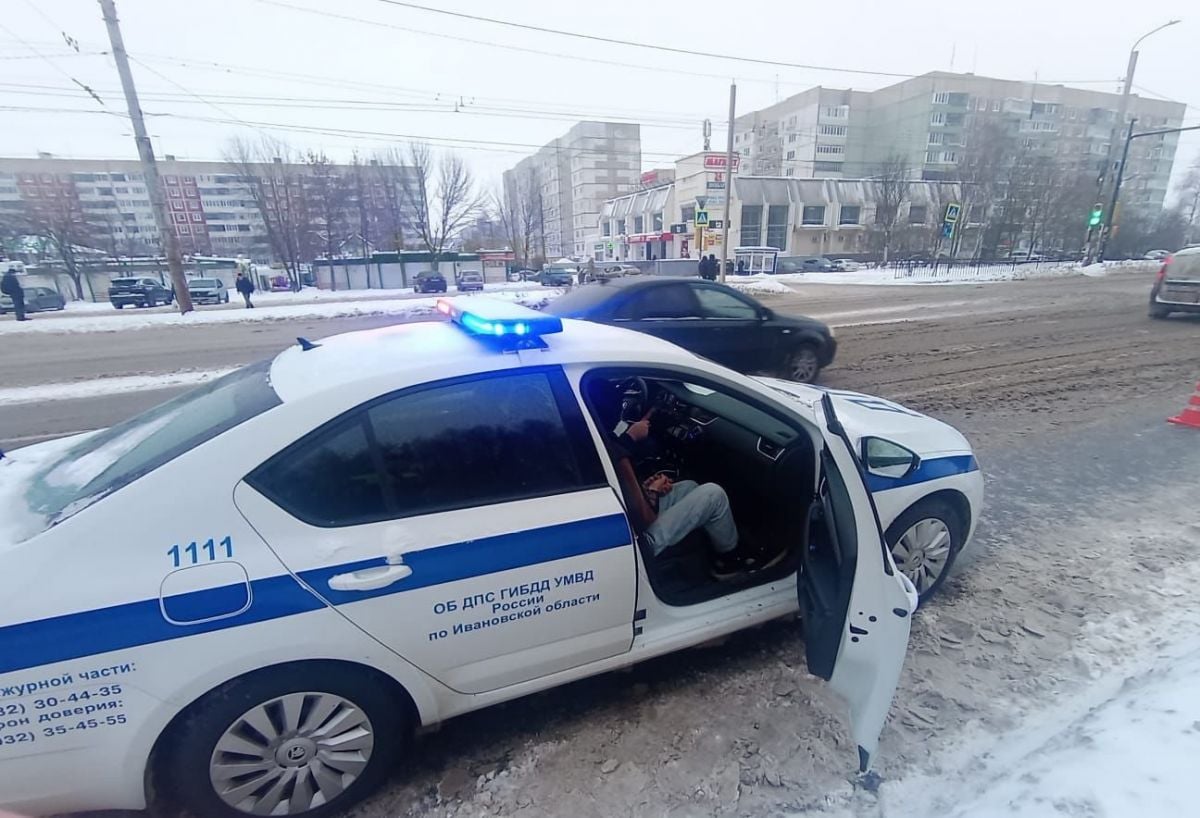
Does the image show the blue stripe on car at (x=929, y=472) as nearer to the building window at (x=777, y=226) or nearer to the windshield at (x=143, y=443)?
the windshield at (x=143, y=443)

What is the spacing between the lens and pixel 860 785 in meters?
2.04

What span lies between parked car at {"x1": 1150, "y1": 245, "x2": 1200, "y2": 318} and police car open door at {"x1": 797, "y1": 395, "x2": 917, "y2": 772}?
47.4 feet

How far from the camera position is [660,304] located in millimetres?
6973

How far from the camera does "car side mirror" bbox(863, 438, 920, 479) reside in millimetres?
2631

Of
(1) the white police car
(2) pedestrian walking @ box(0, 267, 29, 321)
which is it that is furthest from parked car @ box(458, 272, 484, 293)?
(1) the white police car

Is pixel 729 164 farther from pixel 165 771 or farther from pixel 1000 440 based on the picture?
pixel 165 771

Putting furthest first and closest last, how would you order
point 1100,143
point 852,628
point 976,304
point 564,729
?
point 1100,143
point 976,304
point 564,729
point 852,628

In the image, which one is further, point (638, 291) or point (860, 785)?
point (638, 291)

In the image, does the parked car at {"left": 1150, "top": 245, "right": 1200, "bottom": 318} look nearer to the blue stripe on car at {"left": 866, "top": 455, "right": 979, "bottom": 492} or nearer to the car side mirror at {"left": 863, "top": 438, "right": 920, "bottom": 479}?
the blue stripe on car at {"left": 866, "top": 455, "right": 979, "bottom": 492}

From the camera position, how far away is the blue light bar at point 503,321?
2080mm

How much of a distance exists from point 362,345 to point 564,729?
1.81m

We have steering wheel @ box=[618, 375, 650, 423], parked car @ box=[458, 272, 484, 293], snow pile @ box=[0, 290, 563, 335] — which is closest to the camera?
steering wheel @ box=[618, 375, 650, 423]

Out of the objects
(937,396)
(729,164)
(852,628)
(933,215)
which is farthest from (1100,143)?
(852,628)

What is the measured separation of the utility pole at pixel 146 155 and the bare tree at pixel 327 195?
26.4 meters
